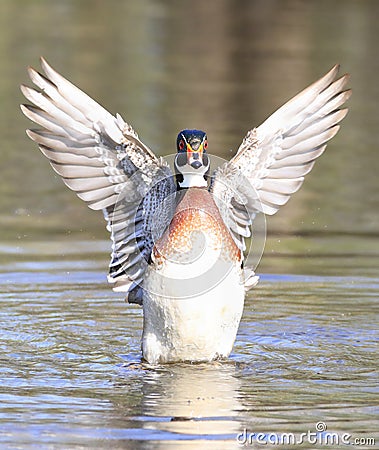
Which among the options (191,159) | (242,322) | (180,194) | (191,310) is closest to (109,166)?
(180,194)

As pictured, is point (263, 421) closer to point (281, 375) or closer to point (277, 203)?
point (281, 375)

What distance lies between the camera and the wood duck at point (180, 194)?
8.05 m

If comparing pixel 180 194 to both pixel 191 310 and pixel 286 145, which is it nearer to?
pixel 191 310

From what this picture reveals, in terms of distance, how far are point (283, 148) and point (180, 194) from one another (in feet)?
4.00

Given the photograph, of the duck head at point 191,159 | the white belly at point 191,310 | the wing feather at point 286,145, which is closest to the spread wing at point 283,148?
the wing feather at point 286,145

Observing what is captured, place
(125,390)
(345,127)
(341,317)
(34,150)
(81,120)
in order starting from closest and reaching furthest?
1. (125,390)
2. (81,120)
3. (341,317)
4. (34,150)
5. (345,127)

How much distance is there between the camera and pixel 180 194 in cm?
834

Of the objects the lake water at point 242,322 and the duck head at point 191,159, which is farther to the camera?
the duck head at point 191,159

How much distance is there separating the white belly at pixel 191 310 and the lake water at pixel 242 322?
0.13 m

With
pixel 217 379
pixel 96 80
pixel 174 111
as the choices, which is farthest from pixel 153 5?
pixel 217 379

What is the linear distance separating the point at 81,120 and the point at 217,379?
2.00 m

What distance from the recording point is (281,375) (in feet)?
26.3

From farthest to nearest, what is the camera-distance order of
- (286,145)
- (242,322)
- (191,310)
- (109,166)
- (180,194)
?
1. (242,322)
2. (286,145)
3. (109,166)
4. (180,194)
5. (191,310)

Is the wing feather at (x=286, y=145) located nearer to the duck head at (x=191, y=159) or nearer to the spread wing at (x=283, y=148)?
the spread wing at (x=283, y=148)
